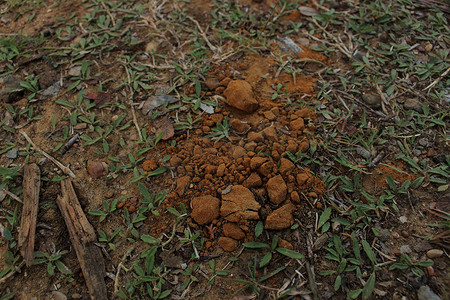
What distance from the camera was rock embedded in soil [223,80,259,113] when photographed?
2.60m

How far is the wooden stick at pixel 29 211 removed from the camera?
6.95 feet

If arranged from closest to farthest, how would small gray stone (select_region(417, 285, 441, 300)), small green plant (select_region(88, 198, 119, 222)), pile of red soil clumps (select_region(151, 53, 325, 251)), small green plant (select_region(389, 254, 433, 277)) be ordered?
small gray stone (select_region(417, 285, 441, 300)), small green plant (select_region(389, 254, 433, 277)), pile of red soil clumps (select_region(151, 53, 325, 251)), small green plant (select_region(88, 198, 119, 222))

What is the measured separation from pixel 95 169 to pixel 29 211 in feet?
1.64

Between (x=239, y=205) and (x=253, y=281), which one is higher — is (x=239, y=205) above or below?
above

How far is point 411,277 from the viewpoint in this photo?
194 centimetres

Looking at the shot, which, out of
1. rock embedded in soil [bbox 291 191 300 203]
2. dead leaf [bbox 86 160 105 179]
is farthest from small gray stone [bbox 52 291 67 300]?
rock embedded in soil [bbox 291 191 300 203]

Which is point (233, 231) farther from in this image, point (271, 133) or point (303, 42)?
point (303, 42)

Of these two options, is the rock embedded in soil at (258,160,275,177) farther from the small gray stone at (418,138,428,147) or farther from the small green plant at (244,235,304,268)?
the small gray stone at (418,138,428,147)

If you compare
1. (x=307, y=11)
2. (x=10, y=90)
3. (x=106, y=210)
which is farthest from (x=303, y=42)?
(x=10, y=90)

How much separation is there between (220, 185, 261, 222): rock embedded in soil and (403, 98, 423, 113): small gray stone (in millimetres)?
1514

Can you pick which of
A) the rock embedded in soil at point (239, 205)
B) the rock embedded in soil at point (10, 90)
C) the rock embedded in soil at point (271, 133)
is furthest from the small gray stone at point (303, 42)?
the rock embedded in soil at point (10, 90)

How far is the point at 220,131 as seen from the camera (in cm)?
255

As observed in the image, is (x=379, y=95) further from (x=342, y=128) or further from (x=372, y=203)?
(x=372, y=203)

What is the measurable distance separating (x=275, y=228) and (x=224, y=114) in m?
1.01
